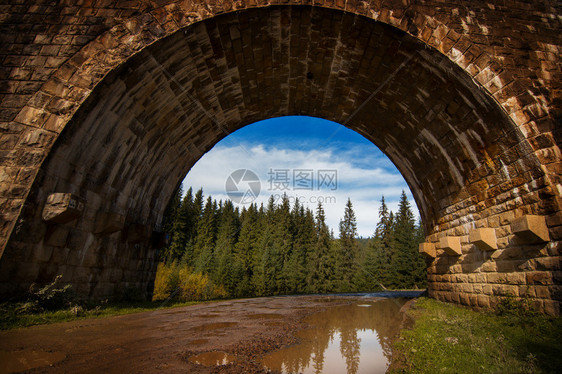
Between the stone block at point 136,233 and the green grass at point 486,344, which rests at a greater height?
the stone block at point 136,233

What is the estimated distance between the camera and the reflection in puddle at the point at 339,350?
3574mm

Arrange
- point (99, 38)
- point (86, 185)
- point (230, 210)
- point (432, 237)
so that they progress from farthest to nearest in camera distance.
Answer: point (230, 210) < point (432, 237) < point (86, 185) < point (99, 38)

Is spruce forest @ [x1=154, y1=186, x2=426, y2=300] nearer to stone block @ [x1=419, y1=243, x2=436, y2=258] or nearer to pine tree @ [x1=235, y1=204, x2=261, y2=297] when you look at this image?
pine tree @ [x1=235, y1=204, x2=261, y2=297]

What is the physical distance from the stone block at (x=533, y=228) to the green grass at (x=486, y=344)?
5.07 feet

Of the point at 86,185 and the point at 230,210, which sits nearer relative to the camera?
the point at 86,185

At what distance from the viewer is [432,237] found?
1100cm

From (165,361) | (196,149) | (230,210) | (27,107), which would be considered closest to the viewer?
(165,361)

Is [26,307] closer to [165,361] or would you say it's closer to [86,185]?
[86,185]

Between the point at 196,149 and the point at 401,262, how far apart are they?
34.8 m

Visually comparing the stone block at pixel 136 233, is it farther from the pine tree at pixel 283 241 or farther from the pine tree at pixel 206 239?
the pine tree at pixel 283 241

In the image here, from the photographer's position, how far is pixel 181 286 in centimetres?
3294

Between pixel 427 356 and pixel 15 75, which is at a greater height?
pixel 15 75

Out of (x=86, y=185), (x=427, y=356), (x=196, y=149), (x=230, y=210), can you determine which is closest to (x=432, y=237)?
(x=427, y=356)

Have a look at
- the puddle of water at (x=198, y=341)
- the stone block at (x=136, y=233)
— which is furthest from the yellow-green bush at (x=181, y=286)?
the puddle of water at (x=198, y=341)
